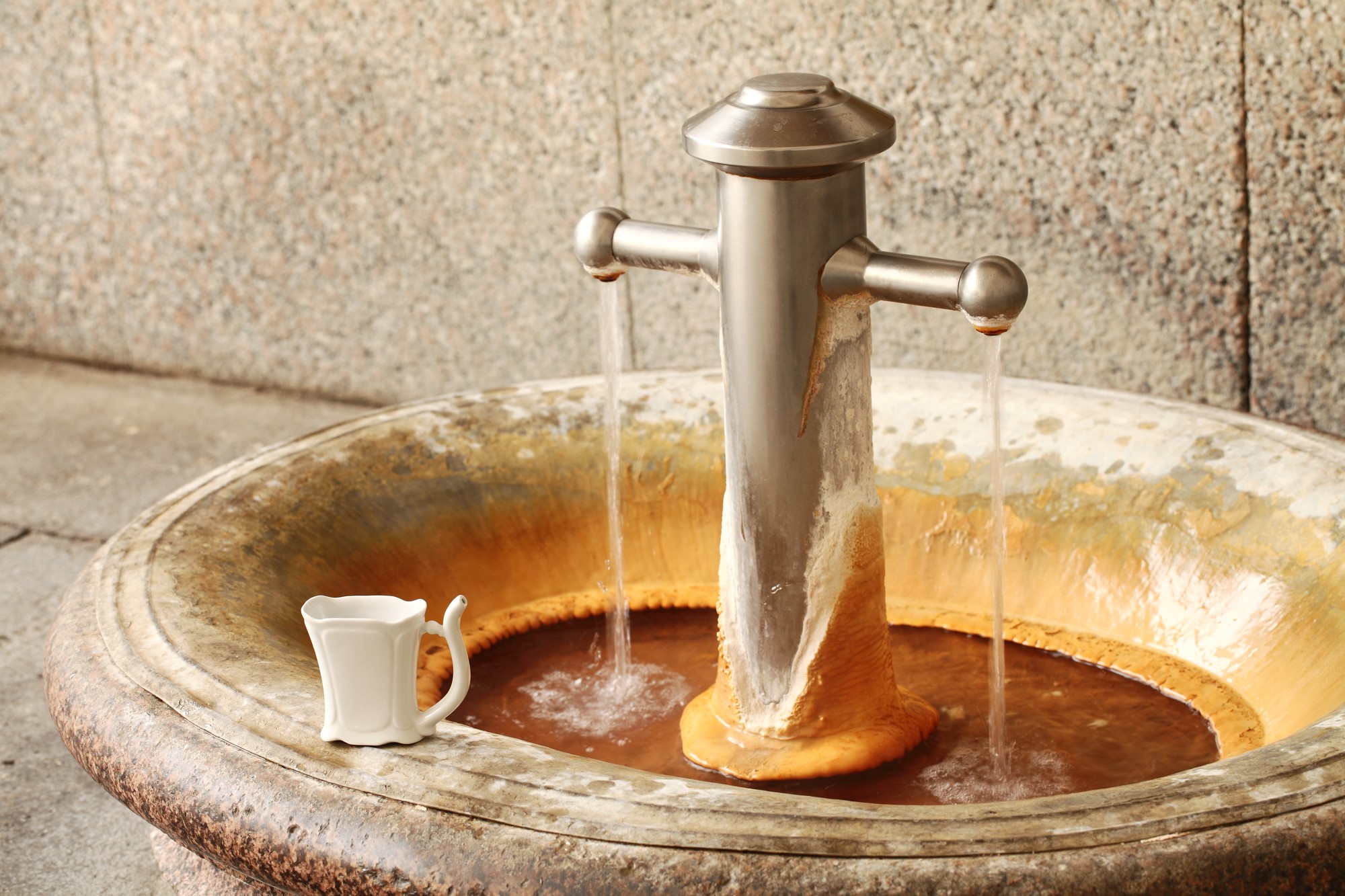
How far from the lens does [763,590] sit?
4.81 feet

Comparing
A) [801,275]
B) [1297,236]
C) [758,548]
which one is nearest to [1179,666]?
[758,548]

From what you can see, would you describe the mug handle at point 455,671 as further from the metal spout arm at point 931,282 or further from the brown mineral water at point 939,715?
the metal spout arm at point 931,282

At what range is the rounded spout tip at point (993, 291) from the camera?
4.01 ft

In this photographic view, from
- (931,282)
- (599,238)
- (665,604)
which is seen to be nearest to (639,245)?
(599,238)

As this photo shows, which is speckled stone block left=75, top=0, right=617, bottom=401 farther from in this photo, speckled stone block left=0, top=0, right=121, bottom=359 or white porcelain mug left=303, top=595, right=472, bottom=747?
white porcelain mug left=303, top=595, right=472, bottom=747

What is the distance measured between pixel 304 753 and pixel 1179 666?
0.96 metres

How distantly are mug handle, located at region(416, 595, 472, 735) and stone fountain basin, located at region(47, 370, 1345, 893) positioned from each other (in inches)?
0.7

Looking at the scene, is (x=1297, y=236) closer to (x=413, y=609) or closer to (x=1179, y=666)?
(x=1179, y=666)

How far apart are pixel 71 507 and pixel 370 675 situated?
2529 millimetres

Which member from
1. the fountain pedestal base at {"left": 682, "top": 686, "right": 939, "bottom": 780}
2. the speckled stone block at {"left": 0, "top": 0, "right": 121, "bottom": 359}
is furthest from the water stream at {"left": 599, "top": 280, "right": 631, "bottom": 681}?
the speckled stone block at {"left": 0, "top": 0, "right": 121, "bottom": 359}

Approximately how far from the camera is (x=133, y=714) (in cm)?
128

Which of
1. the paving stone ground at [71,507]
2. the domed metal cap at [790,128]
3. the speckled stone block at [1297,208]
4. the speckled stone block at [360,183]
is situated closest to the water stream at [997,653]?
the domed metal cap at [790,128]

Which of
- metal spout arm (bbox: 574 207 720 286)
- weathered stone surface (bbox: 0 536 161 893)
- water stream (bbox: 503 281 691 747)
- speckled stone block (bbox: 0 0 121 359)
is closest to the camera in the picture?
metal spout arm (bbox: 574 207 720 286)

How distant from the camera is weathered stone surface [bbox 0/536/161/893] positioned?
2008 millimetres
